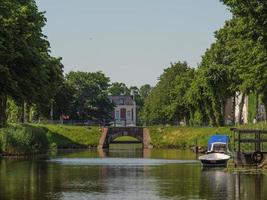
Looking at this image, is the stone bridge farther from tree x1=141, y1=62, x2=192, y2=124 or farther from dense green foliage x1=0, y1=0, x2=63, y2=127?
dense green foliage x1=0, y1=0, x2=63, y2=127

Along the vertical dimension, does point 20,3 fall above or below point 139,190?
above

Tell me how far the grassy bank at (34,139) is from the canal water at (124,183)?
42.4ft

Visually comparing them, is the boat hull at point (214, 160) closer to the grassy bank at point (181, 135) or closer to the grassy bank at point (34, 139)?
the grassy bank at point (34, 139)

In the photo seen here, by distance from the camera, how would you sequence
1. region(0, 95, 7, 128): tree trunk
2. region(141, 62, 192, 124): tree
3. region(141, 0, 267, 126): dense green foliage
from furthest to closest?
region(141, 62, 192, 124): tree, region(0, 95, 7, 128): tree trunk, region(141, 0, 267, 126): dense green foliage

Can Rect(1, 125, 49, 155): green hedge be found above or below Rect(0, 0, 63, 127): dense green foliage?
below

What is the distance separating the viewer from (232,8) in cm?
5488

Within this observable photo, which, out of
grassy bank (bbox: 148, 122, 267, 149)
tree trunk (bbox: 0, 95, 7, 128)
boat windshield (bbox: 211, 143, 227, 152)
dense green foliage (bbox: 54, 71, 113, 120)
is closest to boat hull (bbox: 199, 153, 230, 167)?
boat windshield (bbox: 211, 143, 227, 152)

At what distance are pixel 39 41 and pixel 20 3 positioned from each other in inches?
→ 193

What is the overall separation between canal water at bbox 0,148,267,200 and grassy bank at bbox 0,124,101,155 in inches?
509

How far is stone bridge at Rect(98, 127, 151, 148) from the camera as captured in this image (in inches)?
5468

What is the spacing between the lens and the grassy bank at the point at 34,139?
79.8 m

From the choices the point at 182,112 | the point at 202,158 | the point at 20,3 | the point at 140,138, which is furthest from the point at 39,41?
the point at 182,112

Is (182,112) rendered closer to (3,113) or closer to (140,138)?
(140,138)

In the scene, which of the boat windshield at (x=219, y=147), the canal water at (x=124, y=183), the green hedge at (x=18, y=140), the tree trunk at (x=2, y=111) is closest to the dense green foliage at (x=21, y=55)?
the tree trunk at (x=2, y=111)
